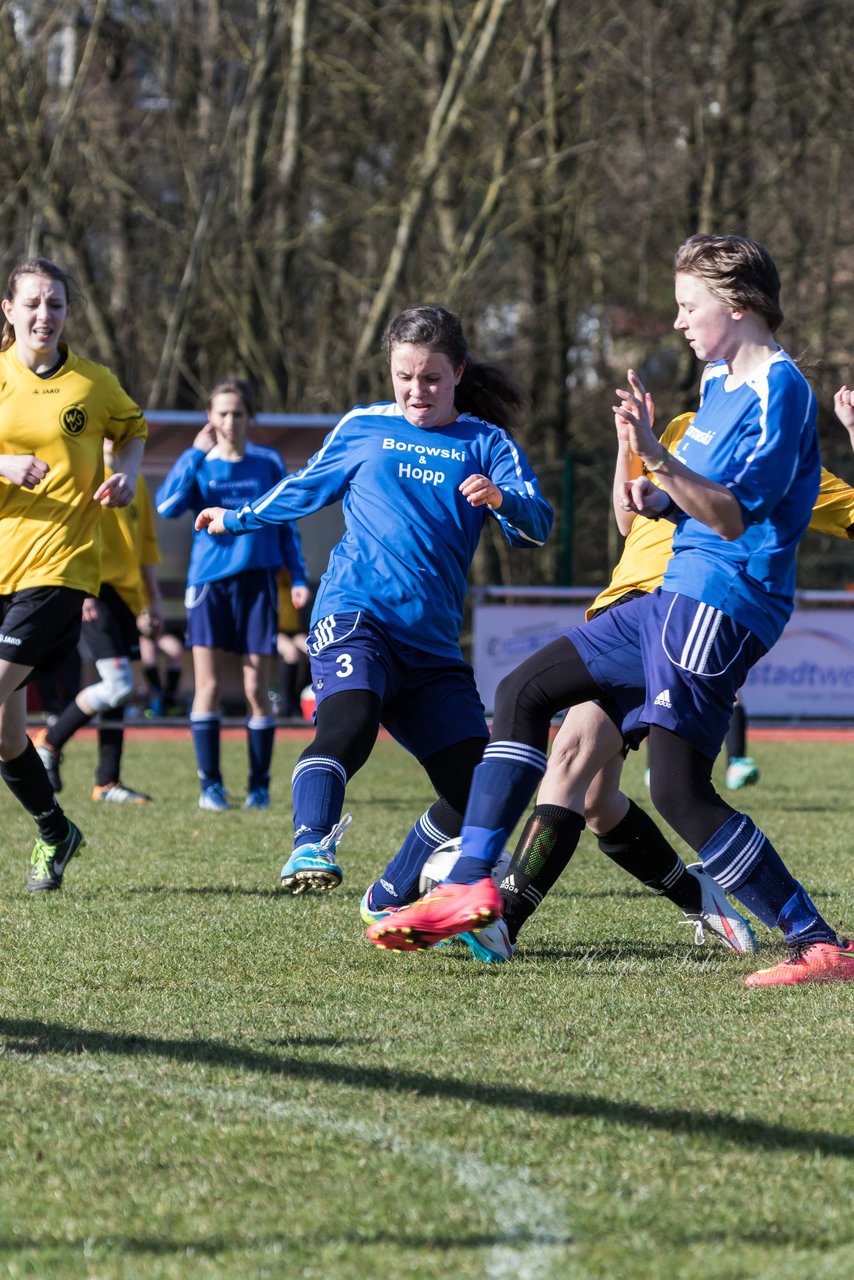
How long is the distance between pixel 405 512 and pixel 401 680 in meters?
0.48

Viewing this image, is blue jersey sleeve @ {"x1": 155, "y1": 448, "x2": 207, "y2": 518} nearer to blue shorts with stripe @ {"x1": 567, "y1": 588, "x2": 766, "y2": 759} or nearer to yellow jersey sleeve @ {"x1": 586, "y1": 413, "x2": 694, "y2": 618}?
yellow jersey sleeve @ {"x1": 586, "y1": 413, "x2": 694, "y2": 618}

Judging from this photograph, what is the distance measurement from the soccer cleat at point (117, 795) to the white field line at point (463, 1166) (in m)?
5.58

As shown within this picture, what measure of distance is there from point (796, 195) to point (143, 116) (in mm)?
8972

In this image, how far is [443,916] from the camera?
404 centimetres

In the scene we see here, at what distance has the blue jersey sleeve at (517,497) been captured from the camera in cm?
450

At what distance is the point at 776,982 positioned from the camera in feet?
14.1

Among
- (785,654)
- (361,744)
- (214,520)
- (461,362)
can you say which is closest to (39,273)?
(214,520)

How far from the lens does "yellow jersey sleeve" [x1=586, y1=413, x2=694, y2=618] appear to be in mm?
4953

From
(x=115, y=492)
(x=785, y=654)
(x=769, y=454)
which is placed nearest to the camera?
(x=769, y=454)

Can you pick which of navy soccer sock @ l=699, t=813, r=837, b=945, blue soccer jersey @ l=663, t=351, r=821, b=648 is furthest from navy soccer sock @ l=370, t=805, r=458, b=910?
blue soccer jersey @ l=663, t=351, r=821, b=648

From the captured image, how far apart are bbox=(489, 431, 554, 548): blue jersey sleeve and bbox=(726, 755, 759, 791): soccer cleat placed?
5443mm

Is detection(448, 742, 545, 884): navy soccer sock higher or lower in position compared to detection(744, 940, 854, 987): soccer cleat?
higher

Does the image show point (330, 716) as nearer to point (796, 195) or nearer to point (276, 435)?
point (276, 435)

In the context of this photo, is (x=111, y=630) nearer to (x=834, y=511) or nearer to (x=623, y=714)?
(x=623, y=714)
